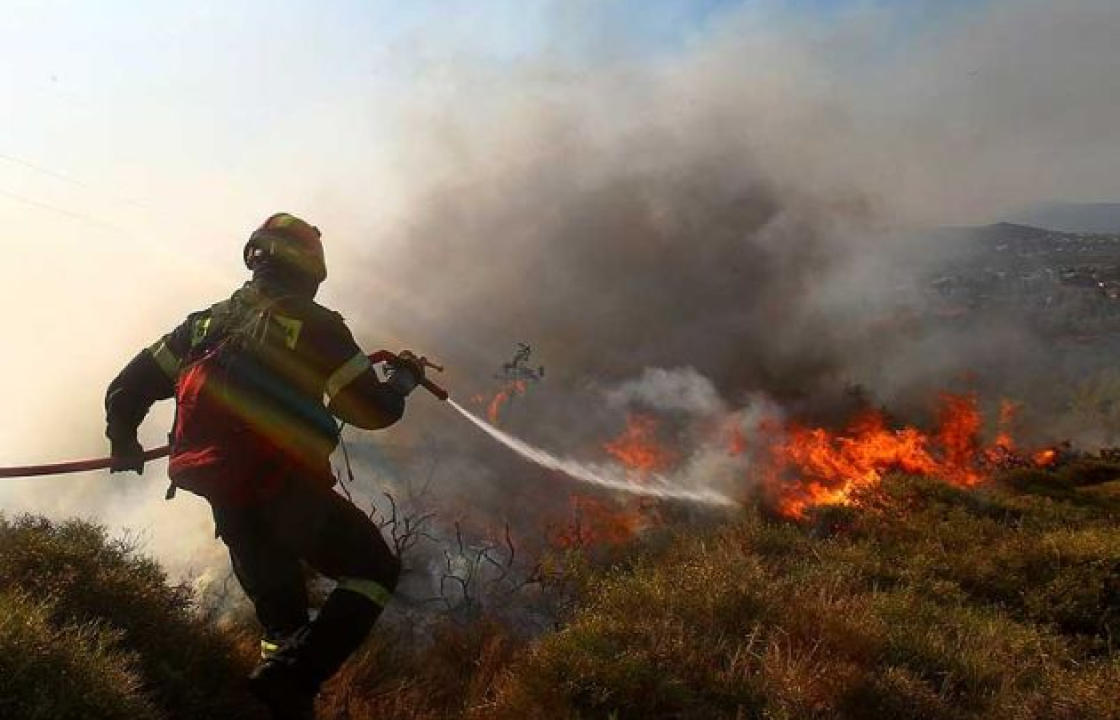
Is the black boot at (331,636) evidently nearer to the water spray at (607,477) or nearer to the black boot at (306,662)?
the black boot at (306,662)

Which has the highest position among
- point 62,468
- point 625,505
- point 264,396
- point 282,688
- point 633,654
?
point 264,396

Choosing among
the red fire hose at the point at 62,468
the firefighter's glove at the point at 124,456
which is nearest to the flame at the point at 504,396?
the red fire hose at the point at 62,468

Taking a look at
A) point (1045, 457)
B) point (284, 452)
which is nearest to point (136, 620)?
point (284, 452)

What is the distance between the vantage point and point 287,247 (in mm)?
3352

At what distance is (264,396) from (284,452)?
24cm

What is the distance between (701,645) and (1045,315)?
111 ft

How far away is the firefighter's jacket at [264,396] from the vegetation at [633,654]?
0.87 meters

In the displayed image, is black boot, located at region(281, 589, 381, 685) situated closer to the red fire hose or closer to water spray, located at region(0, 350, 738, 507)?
the red fire hose

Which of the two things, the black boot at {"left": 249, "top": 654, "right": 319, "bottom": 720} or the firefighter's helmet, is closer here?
the black boot at {"left": 249, "top": 654, "right": 319, "bottom": 720}

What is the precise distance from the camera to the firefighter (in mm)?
2994

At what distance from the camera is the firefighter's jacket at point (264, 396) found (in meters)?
3.02

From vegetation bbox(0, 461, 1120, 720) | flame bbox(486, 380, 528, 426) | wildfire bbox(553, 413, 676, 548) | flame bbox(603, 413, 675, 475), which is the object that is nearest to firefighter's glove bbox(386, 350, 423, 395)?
vegetation bbox(0, 461, 1120, 720)

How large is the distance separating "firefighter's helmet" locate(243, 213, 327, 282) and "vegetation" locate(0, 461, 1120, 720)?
1.70 m

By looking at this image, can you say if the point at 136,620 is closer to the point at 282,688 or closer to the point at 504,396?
the point at 282,688
